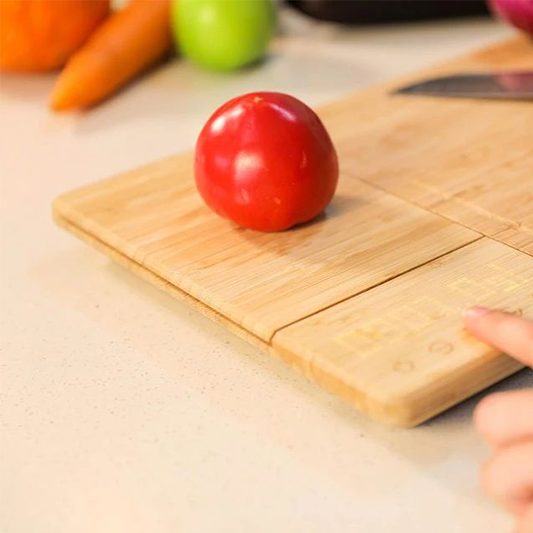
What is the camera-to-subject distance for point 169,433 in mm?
871

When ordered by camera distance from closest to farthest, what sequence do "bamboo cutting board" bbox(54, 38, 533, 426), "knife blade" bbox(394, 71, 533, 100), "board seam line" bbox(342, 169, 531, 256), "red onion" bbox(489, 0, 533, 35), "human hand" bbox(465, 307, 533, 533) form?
"human hand" bbox(465, 307, 533, 533), "bamboo cutting board" bbox(54, 38, 533, 426), "board seam line" bbox(342, 169, 531, 256), "knife blade" bbox(394, 71, 533, 100), "red onion" bbox(489, 0, 533, 35)

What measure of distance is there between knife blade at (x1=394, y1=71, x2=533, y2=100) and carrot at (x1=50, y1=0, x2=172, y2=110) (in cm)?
45

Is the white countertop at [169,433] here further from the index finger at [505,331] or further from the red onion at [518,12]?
the red onion at [518,12]

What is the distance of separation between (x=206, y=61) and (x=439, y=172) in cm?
59

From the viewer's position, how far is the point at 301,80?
65.0 inches

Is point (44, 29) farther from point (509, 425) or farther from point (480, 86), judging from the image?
point (509, 425)

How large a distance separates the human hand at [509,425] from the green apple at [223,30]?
0.84m

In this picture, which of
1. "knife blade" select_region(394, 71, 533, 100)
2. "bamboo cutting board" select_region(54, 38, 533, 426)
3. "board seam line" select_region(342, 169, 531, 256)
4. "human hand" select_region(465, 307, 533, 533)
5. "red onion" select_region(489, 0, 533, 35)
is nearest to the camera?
"human hand" select_region(465, 307, 533, 533)

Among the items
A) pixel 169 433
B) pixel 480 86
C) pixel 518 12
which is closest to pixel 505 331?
pixel 169 433

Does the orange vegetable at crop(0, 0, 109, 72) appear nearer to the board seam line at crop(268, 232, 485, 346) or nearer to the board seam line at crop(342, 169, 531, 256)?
the board seam line at crop(342, 169, 531, 256)

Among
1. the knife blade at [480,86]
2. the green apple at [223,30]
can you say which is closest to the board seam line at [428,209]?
the knife blade at [480,86]

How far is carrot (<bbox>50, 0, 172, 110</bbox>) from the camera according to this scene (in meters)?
1.56

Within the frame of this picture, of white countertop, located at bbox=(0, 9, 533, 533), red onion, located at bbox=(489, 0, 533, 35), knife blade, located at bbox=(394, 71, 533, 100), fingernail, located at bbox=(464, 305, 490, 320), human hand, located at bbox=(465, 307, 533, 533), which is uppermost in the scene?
red onion, located at bbox=(489, 0, 533, 35)

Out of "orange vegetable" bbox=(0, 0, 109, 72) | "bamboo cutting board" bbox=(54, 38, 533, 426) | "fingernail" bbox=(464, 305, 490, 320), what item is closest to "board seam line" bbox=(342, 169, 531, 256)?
"bamboo cutting board" bbox=(54, 38, 533, 426)
